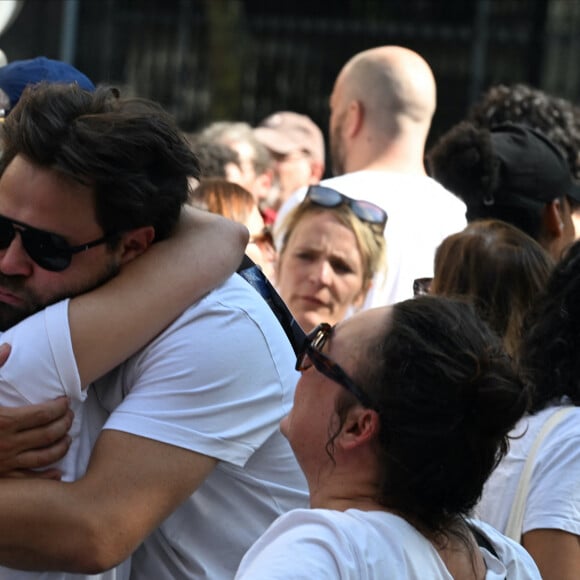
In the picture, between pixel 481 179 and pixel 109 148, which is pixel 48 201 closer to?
pixel 109 148

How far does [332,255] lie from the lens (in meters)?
4.97

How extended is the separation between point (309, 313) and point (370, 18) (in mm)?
9703

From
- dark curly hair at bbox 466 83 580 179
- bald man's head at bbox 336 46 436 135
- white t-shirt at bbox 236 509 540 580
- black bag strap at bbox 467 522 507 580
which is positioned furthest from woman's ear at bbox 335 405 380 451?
dark curly hair at bbox 466 83 580 179

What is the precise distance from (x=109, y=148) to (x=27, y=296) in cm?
34

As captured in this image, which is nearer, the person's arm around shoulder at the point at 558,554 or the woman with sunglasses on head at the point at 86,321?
the woman with sunglasses on head at the point at 86,321

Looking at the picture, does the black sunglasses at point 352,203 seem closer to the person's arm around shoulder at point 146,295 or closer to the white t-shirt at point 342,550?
the person's arm around shoulder at point 146,295

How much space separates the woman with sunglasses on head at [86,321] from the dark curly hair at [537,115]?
3478 mm

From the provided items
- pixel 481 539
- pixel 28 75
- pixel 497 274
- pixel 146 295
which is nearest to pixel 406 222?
pixel 497 274

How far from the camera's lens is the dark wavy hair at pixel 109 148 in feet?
8.18

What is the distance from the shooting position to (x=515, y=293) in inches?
143

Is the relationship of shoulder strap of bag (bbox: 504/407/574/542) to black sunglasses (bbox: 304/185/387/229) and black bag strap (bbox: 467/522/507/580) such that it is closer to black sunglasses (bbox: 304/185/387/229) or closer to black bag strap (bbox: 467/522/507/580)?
black bag strap (bbox: 467/522/507/580)

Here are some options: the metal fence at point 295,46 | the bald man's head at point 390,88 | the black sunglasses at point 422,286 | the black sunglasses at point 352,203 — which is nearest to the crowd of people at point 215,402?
the black sunglasses at point 422,286

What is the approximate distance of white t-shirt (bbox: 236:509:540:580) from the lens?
1.89 metres

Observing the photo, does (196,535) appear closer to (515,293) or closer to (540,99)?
(515,293)
